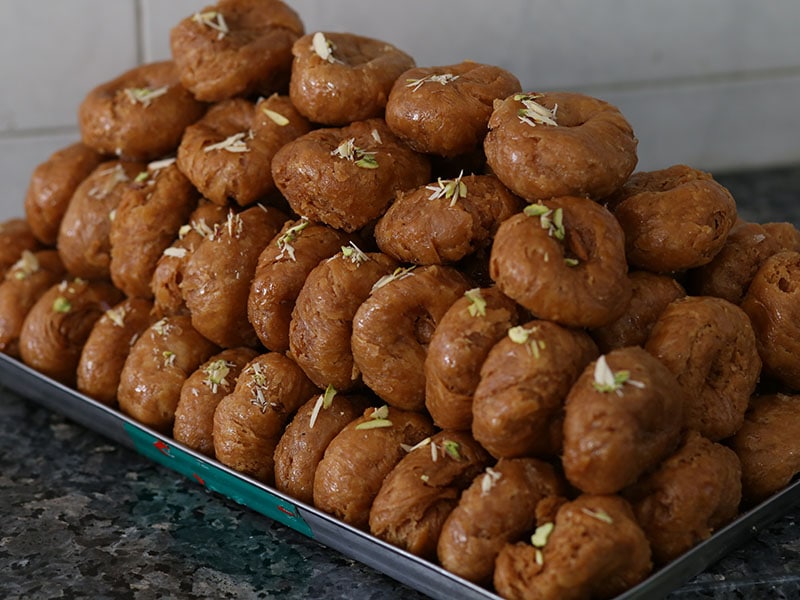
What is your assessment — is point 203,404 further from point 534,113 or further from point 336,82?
point 534,113

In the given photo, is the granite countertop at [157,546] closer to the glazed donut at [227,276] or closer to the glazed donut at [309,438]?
the glazed donut at [309,438]

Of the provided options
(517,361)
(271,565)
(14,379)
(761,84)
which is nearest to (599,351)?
(517,361)

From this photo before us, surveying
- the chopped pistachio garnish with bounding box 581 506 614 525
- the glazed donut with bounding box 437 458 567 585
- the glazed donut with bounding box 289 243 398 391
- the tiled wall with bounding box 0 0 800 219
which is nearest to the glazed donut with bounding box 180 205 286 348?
the glazed donut with bounding box 289 243 398 391

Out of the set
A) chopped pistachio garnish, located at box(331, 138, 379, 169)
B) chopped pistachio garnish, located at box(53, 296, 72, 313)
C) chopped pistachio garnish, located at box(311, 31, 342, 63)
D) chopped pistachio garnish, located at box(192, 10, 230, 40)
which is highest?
chopped pistachio garnish, located at box(311, 31, 342, 63)

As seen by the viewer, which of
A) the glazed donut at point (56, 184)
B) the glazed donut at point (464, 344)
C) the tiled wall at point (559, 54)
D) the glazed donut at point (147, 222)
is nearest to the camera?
the glazed donut at point (464, 344)

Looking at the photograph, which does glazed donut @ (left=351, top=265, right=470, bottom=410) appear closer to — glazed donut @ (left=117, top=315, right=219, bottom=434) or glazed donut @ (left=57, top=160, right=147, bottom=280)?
glazed donut @ (left=117, top=315, right=219, bottom=434)

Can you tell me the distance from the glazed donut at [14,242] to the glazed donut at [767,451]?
132cm

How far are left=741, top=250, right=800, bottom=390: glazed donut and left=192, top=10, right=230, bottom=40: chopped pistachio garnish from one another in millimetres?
910

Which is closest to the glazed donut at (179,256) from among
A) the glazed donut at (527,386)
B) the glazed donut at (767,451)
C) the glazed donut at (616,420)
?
the glazed donut at (527,386)

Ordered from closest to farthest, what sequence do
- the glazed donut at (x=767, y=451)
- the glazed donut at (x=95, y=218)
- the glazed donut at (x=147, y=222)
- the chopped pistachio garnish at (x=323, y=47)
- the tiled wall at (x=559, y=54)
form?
1. the glazed donut at (x=767, y=451)
2. the chopped pistachio garnish at (x=323, y=47)
3. the glazed donut at (x=147, y=222)
4. the glazed donut at (x=95, y=218)
5. the tiled wall at (x=559, y=54)

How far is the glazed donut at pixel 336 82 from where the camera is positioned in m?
1.57

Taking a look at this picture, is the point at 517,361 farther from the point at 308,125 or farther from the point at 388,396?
the point at 308,125

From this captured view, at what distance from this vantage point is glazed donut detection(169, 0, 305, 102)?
1.74m

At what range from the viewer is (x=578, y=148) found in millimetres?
1329
